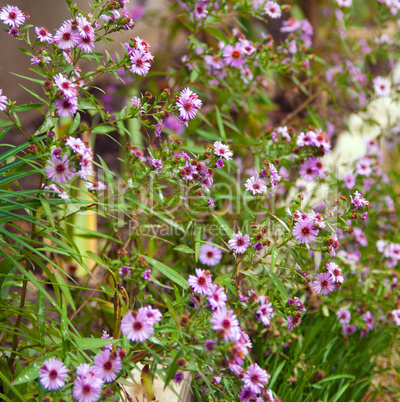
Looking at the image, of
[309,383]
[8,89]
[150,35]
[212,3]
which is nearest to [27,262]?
[309,383]

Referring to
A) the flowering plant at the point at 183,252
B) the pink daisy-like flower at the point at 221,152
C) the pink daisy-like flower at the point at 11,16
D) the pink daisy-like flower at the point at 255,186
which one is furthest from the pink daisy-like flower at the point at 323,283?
the pink daisy-like flower at the point at 11,16

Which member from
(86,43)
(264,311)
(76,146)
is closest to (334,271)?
(264,311)

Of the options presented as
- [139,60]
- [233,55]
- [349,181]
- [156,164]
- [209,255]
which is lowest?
[209,255]

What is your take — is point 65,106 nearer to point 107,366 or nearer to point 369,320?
point 107,366

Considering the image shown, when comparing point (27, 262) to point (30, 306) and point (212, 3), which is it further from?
point (212, 3)

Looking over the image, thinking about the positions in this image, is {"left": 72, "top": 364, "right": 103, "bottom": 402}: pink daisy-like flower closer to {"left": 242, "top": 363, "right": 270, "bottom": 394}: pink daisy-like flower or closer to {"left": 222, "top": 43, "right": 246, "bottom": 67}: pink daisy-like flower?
{"left": 242, "top": 363, "right": 270, "bottom": 394}: pink daisy-like flower

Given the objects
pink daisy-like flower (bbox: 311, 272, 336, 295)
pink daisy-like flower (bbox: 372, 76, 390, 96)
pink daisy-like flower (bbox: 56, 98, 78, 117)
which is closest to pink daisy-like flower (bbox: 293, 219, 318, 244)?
pink daisy-like flower (bbox: 311, 272, 336, 295)
